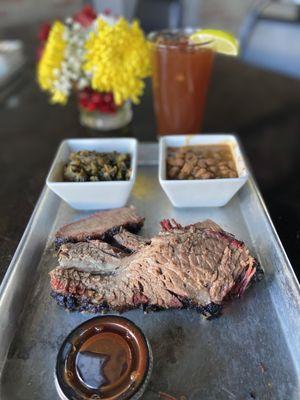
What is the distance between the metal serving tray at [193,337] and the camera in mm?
649

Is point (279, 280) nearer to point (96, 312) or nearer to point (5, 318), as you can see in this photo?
point (96, 312)

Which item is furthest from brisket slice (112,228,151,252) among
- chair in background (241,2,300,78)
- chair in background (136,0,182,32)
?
chair in background (136,0,182,32)

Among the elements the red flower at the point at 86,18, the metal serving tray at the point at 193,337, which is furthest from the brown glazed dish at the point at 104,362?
the red flower at the point at 86,18

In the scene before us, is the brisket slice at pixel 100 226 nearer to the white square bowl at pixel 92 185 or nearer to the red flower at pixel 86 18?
the white square bowl at pixel 92 185

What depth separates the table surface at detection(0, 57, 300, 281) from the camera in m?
1.04

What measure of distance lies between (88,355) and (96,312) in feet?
0.41

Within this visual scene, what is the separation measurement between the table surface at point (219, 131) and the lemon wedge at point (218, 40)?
36cm

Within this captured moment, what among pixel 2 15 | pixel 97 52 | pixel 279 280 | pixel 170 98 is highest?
pixel 97 52

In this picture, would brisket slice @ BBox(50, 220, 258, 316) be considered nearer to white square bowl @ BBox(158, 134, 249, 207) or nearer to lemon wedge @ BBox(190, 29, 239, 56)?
white square bowl @ BBox(158, 134, 249, 207)

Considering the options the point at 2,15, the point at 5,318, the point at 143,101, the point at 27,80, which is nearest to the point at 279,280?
the point at 5,318

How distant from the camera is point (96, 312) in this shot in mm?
756

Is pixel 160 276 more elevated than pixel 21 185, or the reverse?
pixel 160 276

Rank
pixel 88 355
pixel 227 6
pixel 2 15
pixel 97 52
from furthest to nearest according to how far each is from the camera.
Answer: pixel 227 6 < pixel 2 15 < pixel 97 52 < pixel 88 355

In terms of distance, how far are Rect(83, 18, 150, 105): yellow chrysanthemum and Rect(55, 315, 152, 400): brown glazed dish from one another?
689 millimetres
